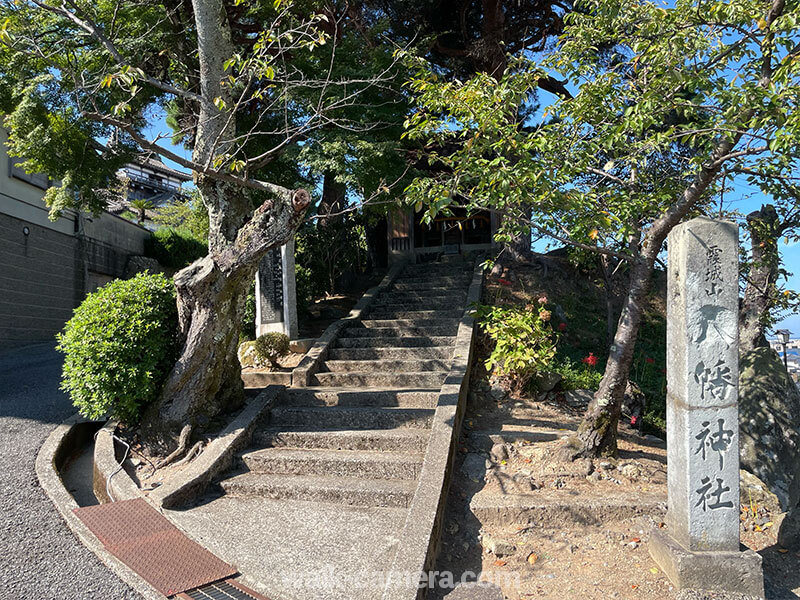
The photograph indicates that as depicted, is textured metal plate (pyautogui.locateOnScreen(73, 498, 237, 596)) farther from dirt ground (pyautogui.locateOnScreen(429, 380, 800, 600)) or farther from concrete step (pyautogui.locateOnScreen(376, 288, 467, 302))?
concrete step (pyautogui.locateOnScreen(376, 288, 467, 302))

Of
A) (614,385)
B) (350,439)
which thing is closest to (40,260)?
(350,439)

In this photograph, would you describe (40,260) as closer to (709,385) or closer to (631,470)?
(631,470)

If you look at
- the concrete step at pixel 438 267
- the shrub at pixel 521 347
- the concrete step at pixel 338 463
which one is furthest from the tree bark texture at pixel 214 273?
the concrete step at pixel 438 267

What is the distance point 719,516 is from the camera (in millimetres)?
3764

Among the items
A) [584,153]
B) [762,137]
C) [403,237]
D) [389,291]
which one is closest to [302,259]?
[389,291]

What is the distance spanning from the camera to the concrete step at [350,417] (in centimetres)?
611

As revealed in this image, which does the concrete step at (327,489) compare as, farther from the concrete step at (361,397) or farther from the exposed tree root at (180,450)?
the concrete step at (361,397)

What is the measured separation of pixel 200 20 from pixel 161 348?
156 inches

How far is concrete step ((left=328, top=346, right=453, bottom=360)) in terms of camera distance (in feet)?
26.7

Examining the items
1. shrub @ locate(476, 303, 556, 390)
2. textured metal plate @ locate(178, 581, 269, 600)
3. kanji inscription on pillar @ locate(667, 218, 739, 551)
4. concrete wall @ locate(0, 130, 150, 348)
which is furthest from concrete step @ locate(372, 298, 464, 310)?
concrete wall @ locate(0, 130, 150, 348)

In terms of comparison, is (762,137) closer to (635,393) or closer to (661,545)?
(661,545)

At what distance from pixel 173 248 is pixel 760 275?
16075mm

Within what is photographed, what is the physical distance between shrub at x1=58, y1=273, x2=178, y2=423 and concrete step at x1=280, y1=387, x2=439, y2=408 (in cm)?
175

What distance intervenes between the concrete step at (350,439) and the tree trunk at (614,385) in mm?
1724
